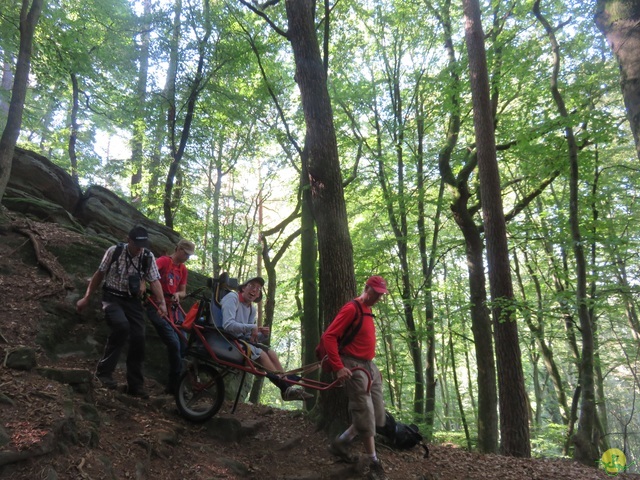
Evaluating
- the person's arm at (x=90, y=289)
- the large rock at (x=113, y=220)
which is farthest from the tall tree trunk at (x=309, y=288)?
the person's arm at (x=90, y=289)

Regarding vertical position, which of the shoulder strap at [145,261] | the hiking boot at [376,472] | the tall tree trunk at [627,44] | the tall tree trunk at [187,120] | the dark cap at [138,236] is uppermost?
the tall tree trunk at [187,120]

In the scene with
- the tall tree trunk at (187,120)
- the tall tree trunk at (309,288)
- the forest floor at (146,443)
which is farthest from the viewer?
the tall tree trunk at (187,120)

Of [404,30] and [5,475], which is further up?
[404,30]

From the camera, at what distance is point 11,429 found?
301 cm

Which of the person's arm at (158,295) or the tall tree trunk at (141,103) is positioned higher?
the tall tree trunk at (141,103)

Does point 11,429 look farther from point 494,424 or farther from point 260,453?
point 494,424

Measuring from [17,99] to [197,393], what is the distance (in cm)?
554

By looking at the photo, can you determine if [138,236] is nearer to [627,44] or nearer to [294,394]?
[294,394]

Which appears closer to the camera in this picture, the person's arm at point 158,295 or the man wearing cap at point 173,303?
the person's arm at point 158,295

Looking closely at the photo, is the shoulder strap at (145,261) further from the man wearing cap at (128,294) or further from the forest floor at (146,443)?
the forest floor at (146,443)

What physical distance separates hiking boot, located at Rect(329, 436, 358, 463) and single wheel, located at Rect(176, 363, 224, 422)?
1.46 meters

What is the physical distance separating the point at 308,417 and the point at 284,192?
14656mm

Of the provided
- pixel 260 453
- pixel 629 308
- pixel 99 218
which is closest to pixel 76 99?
pixel 99 218

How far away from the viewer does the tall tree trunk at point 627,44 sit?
3.16 m
